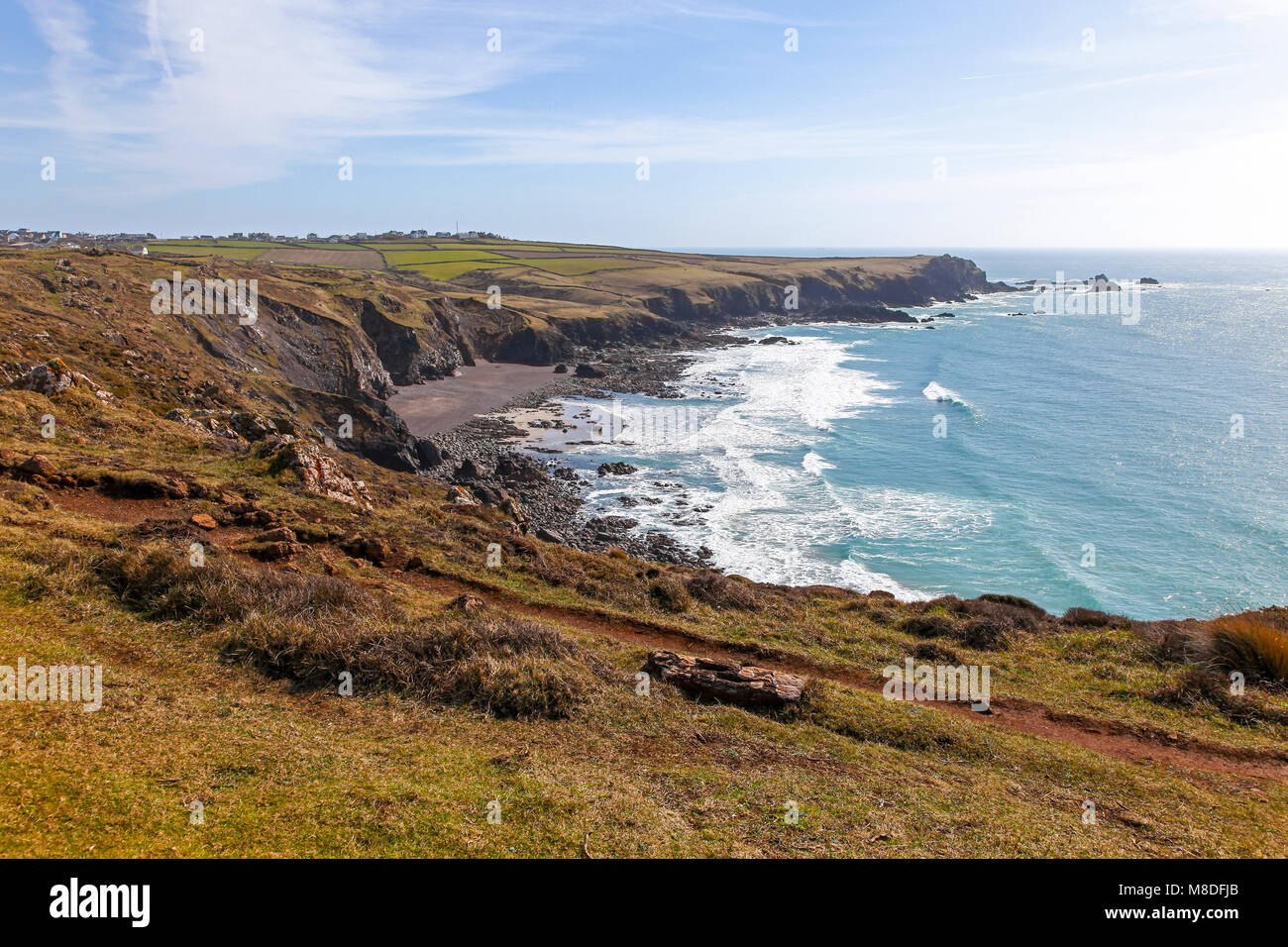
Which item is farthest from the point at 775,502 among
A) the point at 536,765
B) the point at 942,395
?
the point at 942,395

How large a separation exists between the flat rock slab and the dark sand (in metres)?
45.6

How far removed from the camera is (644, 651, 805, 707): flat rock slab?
12562mm

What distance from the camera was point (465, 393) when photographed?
7131cm

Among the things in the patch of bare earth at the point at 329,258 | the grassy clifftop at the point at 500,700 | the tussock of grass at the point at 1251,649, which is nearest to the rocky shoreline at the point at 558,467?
the grassy clifftop at the point at 500,700

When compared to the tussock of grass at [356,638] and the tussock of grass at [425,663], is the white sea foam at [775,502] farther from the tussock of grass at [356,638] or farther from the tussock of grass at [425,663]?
the tussock of grass at [425,663]

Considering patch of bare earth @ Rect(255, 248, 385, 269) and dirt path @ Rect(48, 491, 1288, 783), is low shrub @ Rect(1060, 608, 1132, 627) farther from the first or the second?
patch of bare earth @ Rect(255, 248, 385, 269)

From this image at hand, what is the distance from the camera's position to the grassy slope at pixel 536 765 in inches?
299

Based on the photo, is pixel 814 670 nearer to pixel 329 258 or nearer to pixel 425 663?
pixel 425 663

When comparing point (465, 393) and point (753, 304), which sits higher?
point (753, 304)

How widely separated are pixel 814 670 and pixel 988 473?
1556 inches

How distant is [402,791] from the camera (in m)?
8.36

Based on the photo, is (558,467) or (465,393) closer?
(558,467)

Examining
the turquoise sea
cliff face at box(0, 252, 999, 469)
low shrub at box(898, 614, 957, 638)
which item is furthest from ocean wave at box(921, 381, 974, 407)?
low shrub at box(898, 614, 957, 638)

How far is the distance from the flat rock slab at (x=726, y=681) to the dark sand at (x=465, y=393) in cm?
4564
